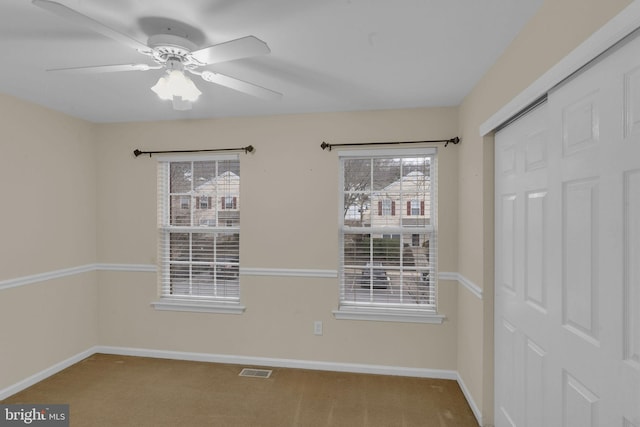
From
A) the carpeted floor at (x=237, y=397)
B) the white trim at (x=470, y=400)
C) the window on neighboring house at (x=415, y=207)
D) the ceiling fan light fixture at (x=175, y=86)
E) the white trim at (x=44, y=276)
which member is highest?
the ceiling fan light fixture at (x=175, y=86)

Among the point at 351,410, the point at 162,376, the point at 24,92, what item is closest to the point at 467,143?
the point at 351,410

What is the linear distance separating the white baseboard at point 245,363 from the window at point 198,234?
0.50m

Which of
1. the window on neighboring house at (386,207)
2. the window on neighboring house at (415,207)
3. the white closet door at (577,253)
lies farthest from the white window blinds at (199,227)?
the white closet door at (577,253)

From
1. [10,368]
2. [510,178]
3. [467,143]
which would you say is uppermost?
[467,143]

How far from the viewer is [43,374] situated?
307 centimetres

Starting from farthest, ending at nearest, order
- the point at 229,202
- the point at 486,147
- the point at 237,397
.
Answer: the point at 229,202 → the point at 237,397 → the point at 486,147

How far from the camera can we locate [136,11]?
5.32ft

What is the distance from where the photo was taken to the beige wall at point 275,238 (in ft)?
10.4

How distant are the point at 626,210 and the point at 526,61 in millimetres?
1017

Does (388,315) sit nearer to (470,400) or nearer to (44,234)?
(470,400)

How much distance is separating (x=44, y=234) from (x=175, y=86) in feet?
7.74

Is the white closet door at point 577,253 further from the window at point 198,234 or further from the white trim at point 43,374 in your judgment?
the white trim at point 43,374

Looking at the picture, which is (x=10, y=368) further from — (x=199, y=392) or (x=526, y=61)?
(x=526, y=61)

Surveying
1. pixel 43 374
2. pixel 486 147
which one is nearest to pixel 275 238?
pixel 486 147
